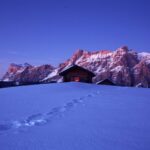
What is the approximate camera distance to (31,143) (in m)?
2.38

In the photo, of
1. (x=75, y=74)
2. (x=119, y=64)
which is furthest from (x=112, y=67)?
(x=75, y=74)

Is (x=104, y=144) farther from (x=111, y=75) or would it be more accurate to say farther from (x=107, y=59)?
(x=107, y=59)

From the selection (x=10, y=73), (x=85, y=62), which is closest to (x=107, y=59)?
(x=85, y=62)

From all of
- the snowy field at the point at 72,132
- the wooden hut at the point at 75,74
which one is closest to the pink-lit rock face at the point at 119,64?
the wooden hut at the point at 75,74

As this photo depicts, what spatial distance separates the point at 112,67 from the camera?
405 ft

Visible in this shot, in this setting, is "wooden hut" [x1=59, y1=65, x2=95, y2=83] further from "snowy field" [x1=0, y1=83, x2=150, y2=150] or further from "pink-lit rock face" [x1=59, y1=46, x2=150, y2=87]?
"pink-lit rock face" [x1=59, y1=46, x2=150, y2=87]

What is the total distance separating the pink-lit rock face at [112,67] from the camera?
10954 centimetres

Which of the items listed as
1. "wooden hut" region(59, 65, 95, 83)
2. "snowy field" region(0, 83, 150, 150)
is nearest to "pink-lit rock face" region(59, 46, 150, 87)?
"wooden hut" region(59, 65, 95, 83)

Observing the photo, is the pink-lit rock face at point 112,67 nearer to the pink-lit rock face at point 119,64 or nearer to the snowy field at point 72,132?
the pink-lit rock face at point 119,64

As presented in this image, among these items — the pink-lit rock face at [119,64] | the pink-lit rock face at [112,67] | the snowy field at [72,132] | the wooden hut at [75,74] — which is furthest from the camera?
the pink-lit rock face at [112,67]

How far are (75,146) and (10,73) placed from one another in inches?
7480

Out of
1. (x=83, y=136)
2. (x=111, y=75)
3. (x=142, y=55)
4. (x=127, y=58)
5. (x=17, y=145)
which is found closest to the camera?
(x=17, y=145)

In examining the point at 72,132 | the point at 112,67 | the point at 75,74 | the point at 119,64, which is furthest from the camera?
the point at 112,67

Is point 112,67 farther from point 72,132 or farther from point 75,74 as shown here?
point 72,132
